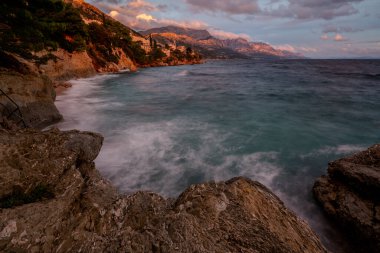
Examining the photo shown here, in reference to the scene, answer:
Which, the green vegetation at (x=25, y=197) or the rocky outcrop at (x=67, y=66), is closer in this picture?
the green vegetation at (x=25, y=197)

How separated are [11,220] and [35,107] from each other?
10.3 m

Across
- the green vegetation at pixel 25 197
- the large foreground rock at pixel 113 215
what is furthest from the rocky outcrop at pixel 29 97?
the green vegetation at pixel 25 197

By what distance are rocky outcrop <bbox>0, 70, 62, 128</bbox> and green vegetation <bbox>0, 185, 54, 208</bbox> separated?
8195mm

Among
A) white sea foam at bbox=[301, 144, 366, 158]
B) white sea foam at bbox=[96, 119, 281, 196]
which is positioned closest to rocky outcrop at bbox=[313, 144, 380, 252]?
white sea foam at bbox=[96, 119, 281, 196]

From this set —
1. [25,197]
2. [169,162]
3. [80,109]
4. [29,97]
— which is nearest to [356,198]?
[169,162]

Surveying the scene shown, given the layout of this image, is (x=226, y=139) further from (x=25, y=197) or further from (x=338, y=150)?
(x=25, y=197)

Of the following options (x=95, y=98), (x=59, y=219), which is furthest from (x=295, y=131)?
(x=95, y=98)

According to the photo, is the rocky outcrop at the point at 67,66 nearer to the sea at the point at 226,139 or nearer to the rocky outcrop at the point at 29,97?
the sea at the point at 226,139

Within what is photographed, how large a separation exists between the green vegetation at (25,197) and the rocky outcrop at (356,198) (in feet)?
24.6

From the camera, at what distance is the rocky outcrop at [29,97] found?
1086 centimetres

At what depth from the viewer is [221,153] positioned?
37.9 ft

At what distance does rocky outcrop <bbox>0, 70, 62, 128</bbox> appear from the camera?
35.6 ft

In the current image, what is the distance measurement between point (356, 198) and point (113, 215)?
675 cm

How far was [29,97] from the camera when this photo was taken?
11.5m
